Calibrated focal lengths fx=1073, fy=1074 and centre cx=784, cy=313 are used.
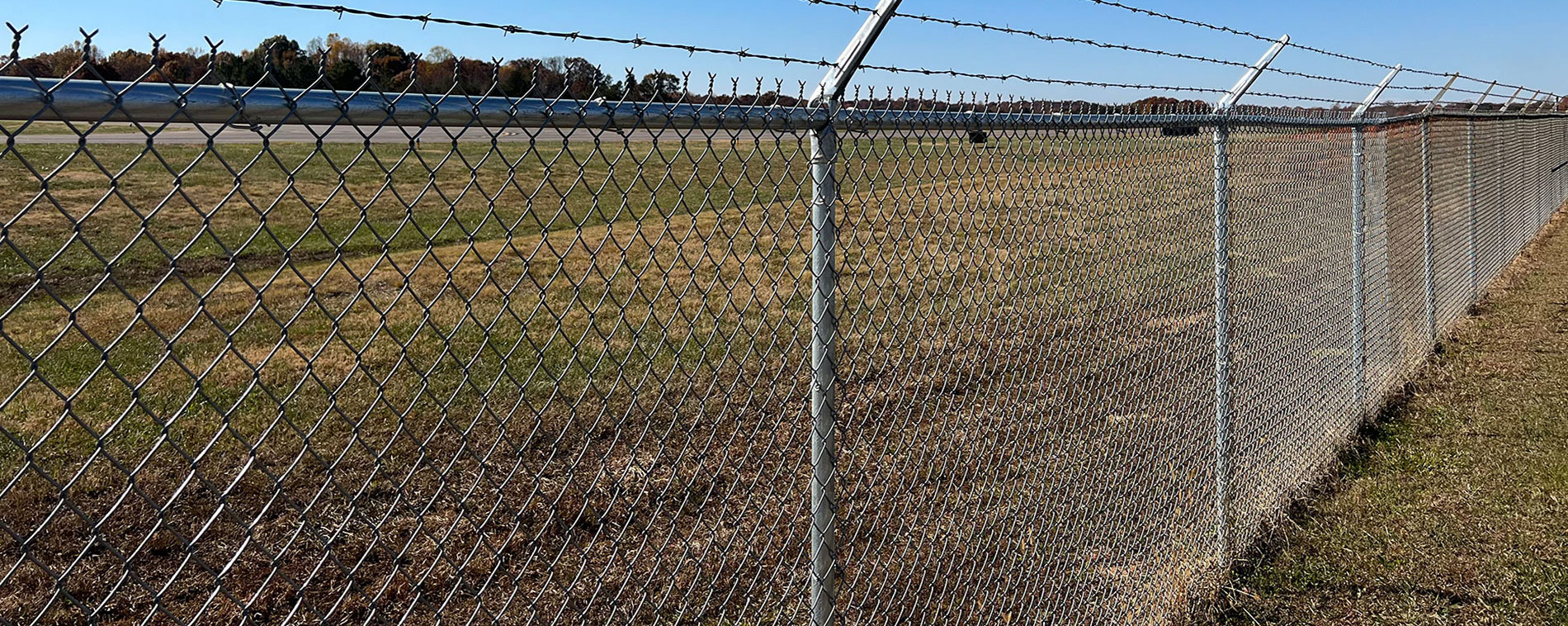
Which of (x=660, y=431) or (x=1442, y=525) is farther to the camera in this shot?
(x=660, y=431)

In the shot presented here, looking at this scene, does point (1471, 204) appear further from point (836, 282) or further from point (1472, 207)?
point (836, 282)

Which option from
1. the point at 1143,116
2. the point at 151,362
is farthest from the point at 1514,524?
the point at 151,362

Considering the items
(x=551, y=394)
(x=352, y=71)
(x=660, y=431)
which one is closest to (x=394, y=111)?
(x=352, y=71)

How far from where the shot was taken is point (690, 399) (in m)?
5.99

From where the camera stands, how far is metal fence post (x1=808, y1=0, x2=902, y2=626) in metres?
2.23

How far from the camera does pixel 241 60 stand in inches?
72.9

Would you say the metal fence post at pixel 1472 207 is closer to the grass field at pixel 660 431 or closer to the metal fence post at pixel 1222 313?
the grass field at pixel 660 431

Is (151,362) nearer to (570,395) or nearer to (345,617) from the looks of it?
(570,395)

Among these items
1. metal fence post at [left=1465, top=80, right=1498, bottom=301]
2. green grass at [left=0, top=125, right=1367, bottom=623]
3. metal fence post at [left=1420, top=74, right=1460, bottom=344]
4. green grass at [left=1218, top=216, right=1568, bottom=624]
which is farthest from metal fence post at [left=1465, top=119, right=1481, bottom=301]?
green grass at [left=0, top=125, right=1367, bottom=623]

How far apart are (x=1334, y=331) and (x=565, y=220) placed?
848 cm

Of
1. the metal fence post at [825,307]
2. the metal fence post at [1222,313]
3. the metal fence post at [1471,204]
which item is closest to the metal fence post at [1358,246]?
the metal fence post at [1222,313]

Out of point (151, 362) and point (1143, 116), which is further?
point (151, 362)

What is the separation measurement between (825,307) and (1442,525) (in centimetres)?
353

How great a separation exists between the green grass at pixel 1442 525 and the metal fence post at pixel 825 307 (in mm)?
2111
